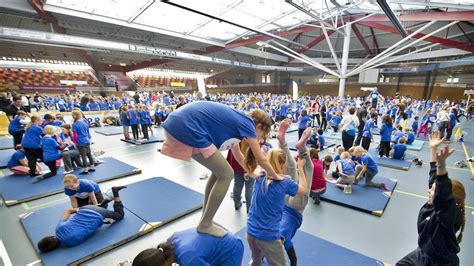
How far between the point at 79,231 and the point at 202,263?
271cm

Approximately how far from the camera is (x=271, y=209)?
1845 mm

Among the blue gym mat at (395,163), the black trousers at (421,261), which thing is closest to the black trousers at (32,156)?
the black trousers at (421,261)

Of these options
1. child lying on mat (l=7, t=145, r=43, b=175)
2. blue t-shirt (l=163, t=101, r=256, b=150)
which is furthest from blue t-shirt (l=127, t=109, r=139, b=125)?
blue t-shirt (l=163, t=101, r=256, b=150)

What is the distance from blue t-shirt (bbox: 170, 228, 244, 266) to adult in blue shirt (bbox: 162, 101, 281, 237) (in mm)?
103

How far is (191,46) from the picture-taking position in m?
24.8

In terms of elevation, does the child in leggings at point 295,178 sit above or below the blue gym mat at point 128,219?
above

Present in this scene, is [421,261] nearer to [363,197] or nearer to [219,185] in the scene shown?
[219,185]

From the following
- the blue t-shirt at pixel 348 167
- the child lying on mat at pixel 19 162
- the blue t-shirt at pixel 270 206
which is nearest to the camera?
the blue t-shirt at pixel 270 206

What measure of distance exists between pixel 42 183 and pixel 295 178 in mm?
5540

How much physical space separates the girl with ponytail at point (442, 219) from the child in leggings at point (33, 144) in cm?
698

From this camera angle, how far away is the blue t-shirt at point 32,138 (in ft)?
17.0

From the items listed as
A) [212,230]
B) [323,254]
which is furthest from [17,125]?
[323,254]

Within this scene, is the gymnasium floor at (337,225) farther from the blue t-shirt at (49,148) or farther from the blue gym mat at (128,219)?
the blue t-shirt at (49,148)

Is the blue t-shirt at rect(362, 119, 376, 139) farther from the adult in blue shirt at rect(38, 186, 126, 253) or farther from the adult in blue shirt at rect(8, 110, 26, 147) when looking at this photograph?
the adult in blue shirt at rect(8, 110, 26, 147)
